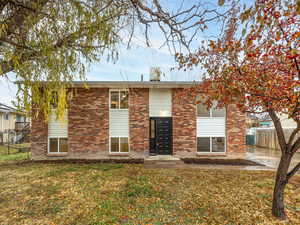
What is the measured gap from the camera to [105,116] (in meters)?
9.33

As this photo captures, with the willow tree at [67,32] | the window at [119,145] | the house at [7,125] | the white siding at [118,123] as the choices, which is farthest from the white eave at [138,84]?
the house at [7,125]

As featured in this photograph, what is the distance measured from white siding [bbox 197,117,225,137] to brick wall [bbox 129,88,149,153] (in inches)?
121

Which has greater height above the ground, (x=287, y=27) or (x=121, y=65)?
(x=287, y=27)

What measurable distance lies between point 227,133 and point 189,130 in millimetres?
2192

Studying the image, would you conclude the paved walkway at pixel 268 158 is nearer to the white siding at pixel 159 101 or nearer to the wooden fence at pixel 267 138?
the wooden fence at pixel 267 138

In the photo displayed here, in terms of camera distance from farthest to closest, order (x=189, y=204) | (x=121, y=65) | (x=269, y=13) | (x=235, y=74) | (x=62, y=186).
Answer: (x=62, y=186) < (x=189, y=204) < (x=121, y=65) < (x=235, y=74) < (x=269, y=13)

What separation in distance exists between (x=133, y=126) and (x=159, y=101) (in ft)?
6.91

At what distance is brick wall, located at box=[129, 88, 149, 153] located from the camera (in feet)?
30.5

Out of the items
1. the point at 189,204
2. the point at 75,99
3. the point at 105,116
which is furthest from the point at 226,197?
the point at 75,99

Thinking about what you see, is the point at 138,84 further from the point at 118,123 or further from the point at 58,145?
the point at 58,145

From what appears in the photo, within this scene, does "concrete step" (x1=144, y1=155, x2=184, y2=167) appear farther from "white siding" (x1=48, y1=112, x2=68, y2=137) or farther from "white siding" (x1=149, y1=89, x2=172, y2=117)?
"white siding" (x1=48, y1=112, x2=68, y2=137)

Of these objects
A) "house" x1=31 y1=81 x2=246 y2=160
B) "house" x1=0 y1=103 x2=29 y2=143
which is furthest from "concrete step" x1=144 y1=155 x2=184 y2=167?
"house" x1=0 y1=103 x2=29 y2=143

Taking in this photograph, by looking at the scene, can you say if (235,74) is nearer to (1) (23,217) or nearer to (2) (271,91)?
(2) (271,91)

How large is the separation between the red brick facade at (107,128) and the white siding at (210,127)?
0.88 feet
